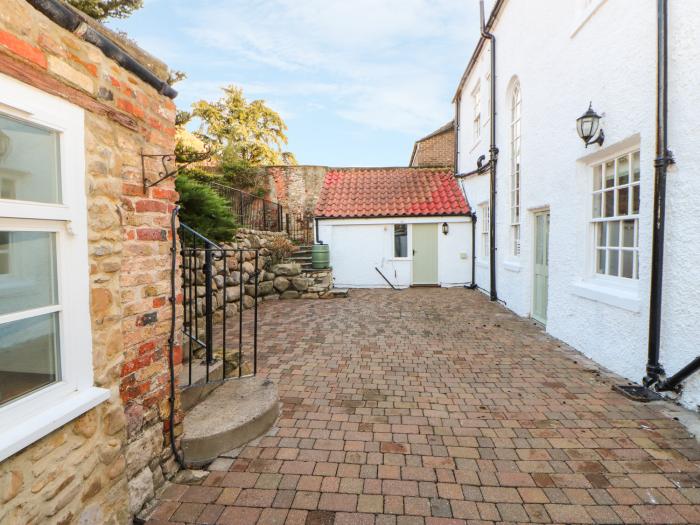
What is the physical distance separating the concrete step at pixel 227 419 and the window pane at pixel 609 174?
4.79 meters

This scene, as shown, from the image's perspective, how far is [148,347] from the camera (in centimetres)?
245

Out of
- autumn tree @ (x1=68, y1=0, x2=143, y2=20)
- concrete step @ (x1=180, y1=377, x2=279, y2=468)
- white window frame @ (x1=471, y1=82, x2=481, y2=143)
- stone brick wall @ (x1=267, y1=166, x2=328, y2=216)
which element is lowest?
concrete step @ (x1=180, y1=377, x2=279, y2=468)

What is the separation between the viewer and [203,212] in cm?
700

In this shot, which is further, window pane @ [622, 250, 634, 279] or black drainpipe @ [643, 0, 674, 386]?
window pane @ [622, 250, 634, 279]

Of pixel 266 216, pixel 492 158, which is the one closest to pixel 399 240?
pixel 492 158

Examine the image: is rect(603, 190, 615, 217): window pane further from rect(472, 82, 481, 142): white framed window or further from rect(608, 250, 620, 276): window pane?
rect(472, 82, 481, 142): white framed window

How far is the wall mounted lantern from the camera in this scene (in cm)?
471

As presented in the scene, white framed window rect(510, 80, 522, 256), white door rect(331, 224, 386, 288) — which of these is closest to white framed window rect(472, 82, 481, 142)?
white framed window rect(510, 80, 522, 256)

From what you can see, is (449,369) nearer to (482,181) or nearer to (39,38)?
(39,38)

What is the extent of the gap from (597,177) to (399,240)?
733 centimetres

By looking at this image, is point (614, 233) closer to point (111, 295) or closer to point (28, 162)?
point (111, 295)

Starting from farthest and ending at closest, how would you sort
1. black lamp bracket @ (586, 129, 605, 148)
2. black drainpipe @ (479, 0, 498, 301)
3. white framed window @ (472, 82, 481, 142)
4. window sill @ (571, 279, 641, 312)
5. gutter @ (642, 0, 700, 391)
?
white framed window @ (472, 82, 481, 142) → black drainpipe @ (479, 0, 498, 301) → black lamp bracket @ (586, 129, 605, 148) → window sill @ (571, 279, 641, 312) → gutter @ (642, 0, 700, 391)

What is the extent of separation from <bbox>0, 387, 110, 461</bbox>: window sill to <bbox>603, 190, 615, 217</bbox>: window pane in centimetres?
556

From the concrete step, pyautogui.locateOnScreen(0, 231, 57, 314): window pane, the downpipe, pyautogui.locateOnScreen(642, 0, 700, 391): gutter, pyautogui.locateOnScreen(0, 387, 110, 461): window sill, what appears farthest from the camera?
pyautogui.locateOnScreen(642, 0, 700, 391): gutter
